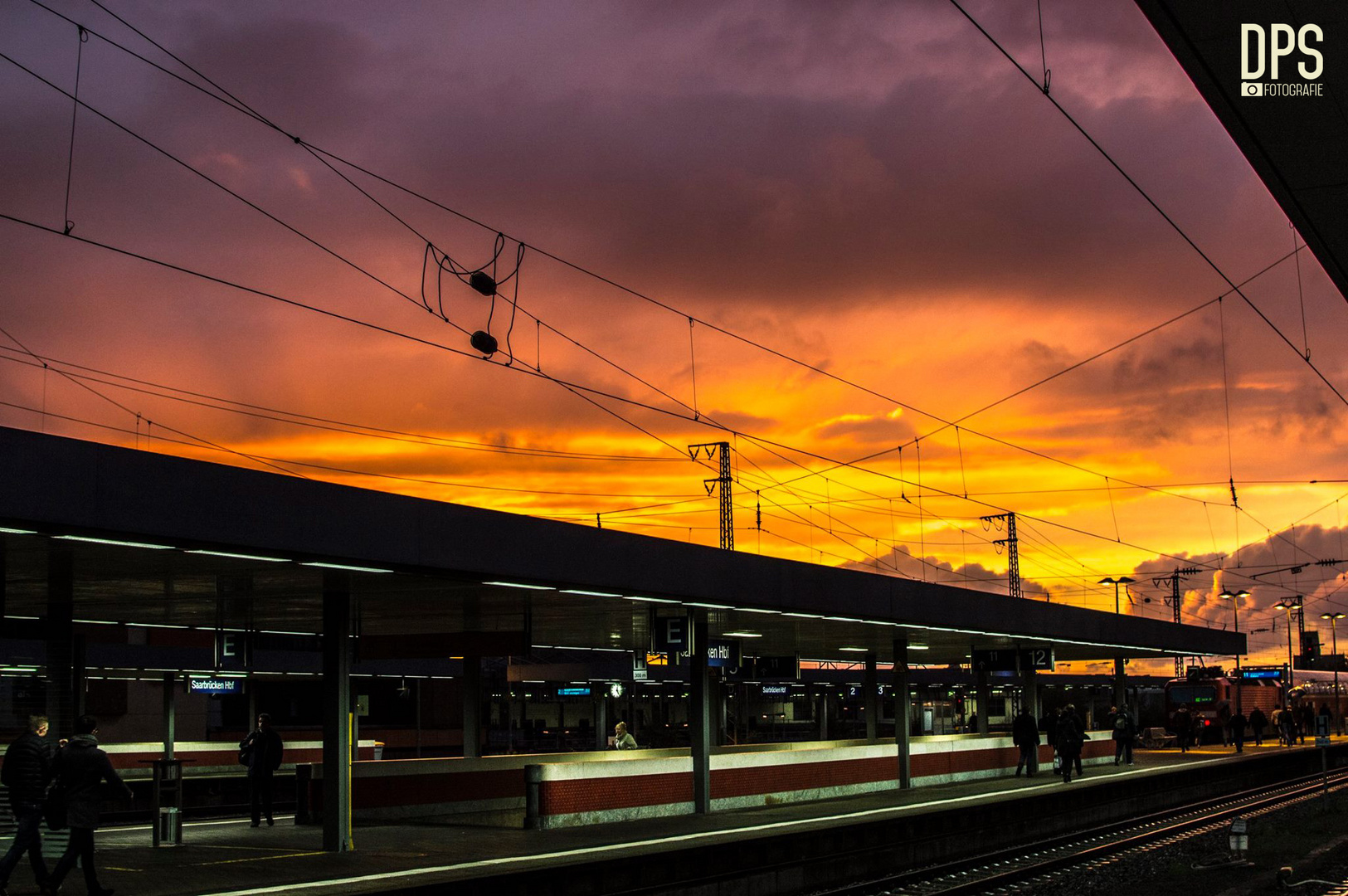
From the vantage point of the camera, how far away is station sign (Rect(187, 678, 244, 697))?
32.0 metres

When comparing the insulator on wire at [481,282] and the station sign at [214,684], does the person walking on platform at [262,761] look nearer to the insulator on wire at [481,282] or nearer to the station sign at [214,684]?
the insulator on wire at [481,282]

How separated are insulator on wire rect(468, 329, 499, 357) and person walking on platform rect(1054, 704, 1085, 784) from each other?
58.1 feet

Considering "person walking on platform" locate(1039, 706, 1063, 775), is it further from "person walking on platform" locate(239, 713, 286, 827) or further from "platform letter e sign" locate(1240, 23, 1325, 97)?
"platform letter e sign" locate(1240, 23, 1325, 97)

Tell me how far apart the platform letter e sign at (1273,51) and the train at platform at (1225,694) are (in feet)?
155

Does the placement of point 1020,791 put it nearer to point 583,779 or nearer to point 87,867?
point 583,779

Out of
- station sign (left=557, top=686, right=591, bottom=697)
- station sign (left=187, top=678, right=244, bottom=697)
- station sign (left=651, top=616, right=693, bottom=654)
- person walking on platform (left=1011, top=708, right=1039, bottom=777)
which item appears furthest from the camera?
station sign (left=557, top=686, right=591, bottom=697)

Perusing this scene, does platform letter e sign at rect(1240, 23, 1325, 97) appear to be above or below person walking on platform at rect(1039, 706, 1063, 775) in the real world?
above

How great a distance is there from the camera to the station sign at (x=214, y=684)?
32031mm

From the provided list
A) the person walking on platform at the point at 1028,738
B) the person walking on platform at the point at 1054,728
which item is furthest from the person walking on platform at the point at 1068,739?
the person walking on platform at the point at 1028,738

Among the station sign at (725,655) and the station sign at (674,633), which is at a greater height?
the station sign at (674,633)

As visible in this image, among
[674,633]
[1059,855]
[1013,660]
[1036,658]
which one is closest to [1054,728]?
[1013,660]

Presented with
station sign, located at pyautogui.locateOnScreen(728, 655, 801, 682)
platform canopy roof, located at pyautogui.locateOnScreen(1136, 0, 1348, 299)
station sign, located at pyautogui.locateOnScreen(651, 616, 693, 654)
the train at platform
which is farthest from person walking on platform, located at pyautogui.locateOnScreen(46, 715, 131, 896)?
the train at platform

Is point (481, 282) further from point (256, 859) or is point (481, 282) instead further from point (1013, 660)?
point (1013, 660)

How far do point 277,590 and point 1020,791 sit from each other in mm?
15769
